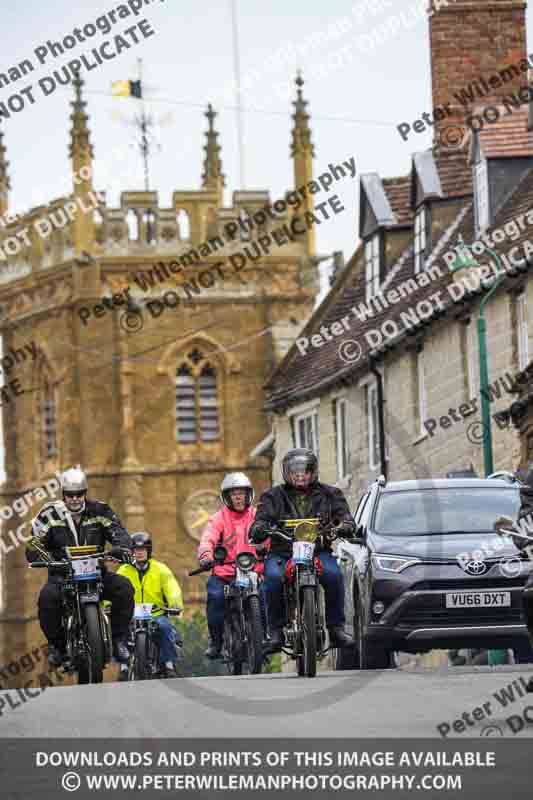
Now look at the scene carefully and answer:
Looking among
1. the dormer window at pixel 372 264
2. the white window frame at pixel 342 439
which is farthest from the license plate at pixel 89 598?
the white window frame at pixel 342 439

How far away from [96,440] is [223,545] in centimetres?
6716

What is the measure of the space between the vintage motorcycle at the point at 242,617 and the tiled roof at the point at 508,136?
1988cm

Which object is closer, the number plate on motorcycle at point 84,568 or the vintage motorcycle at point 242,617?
the number plate on motorcycle at point 84,568

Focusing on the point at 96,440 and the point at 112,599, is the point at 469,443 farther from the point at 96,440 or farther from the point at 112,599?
the point at 96,440

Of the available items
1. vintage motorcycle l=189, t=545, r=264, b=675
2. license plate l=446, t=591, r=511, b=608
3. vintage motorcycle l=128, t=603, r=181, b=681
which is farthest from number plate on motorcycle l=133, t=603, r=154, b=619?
license plate l=446, t=591, r=511, b=608

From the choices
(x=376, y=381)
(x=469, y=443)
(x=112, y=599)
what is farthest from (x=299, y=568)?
(x=376, y=381)

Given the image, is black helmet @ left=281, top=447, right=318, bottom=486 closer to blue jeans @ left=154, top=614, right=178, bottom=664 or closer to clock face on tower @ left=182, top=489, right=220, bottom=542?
blue jeans @ left=154, top=614, right=178, bottom=664

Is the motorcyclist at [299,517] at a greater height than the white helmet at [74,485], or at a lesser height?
lesser

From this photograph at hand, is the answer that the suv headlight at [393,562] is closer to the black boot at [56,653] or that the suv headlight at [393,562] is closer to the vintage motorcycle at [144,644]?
the vintage motorcycle at [144,644]

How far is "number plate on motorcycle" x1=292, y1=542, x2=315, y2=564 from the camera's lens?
17.1 metres

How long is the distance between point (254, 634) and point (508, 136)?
69.7 feet

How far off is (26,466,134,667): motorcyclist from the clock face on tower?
6969 cm

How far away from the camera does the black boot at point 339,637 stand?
17.3m

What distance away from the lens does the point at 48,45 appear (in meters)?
40.0
